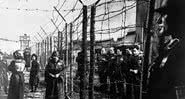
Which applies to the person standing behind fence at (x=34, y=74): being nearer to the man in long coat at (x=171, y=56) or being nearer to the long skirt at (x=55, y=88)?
the long skirt at (x=55, y=88)

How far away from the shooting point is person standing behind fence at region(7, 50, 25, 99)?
31.1ft

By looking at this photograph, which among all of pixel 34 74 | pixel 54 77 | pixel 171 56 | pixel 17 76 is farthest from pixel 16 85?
pixel 171 56

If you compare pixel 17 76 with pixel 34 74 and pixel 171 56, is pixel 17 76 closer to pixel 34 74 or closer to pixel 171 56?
pixel 34 74

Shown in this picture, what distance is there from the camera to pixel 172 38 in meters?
2.82

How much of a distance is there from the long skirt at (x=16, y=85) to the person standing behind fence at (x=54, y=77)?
80 centimetres

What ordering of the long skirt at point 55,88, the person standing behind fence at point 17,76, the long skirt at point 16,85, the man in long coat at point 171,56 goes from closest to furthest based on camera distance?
the man in long coat at point 171,56
the person standing behind fence at point 17,76
the long skirt at point 16,85
the long skirt at point 55,88

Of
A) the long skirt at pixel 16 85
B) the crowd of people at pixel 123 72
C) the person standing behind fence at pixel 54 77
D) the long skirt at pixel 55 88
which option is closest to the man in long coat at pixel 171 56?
the crowd of people at pixel 123 72

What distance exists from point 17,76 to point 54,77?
1.10 metres

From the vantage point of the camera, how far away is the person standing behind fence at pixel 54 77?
10078 millimetres

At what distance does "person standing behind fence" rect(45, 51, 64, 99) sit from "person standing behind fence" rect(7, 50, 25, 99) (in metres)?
0.81

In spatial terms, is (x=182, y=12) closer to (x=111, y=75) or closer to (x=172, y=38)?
(x=172, y=38)

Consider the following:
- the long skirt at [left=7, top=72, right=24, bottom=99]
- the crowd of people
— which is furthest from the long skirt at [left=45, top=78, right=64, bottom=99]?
the long skirt at [left=7, top=72, right=24, bottom=99]

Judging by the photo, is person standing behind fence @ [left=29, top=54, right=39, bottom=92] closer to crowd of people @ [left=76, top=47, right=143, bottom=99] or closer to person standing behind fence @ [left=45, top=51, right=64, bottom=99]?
crowd of people @ [left=76, top=47, right=143, bottom=99]

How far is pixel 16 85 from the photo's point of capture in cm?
1015
